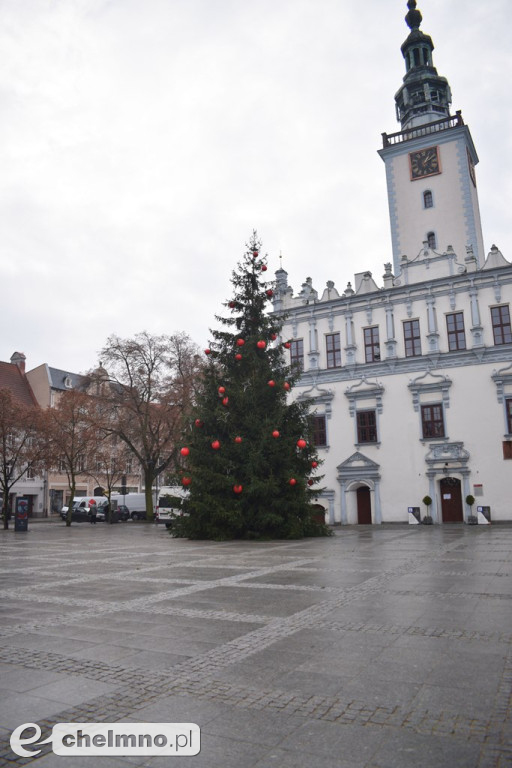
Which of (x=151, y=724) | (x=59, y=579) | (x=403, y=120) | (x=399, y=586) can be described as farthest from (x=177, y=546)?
(x=403, y=120)

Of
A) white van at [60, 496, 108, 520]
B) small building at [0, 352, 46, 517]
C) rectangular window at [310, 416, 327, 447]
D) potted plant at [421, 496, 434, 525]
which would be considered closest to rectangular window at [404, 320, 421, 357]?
rectangular window at [310, 416, 327, 447]

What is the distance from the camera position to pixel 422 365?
3588 cm

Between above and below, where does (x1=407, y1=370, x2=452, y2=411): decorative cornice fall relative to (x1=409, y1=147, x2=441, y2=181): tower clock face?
below

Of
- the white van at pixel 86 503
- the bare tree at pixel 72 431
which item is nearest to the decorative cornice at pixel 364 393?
the bare tree at pixel 72 431

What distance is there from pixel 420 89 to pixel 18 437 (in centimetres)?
4060

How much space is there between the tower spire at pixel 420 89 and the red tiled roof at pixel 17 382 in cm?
4565

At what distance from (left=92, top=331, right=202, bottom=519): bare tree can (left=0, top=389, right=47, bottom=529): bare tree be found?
6841 millimetres

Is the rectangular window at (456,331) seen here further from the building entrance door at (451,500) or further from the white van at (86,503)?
the white van at (86,503)

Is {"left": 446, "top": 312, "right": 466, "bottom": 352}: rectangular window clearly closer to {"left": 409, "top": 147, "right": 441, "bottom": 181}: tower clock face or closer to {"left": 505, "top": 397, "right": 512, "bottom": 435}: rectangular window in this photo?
{"left": 505, "top": 397, "right": 512, "bottom": 435}: rectangular window

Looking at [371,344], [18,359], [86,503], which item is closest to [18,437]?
[86,503]

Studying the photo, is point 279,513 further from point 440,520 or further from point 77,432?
point 77,432

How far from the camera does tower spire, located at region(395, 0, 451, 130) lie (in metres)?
46.1

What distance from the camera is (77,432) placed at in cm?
4044

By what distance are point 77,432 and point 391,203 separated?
2852 centimetres
